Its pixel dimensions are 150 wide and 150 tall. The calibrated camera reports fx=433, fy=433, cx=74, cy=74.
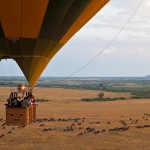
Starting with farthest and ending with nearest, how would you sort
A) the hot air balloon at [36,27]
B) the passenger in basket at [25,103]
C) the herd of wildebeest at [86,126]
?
the herd of wildebeest at [86,126], the hot air balloon at [36,27], the passenger in basket at [25,103]

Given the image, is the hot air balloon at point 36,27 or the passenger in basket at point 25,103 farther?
the hot air balloon at point 36,27

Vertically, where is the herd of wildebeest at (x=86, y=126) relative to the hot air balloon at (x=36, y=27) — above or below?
below

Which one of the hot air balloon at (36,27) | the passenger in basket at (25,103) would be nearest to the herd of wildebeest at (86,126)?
the hot air balloon at (36,27)

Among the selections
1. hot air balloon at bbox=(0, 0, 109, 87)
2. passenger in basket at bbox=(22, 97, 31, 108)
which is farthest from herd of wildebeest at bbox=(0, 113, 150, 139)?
passenger in basket at bbox=(22, 97, 31, 108)

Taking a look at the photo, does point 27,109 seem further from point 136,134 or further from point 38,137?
point 136,134

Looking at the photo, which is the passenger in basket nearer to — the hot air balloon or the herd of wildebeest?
the hot air balloon

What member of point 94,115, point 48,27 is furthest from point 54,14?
point 94,115

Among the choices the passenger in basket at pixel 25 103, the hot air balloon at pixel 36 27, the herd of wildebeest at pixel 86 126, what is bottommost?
the herd of wildebeest at pixel 86 126

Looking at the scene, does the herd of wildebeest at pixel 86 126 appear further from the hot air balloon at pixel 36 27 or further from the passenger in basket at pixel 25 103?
the passenger in basket at pixel 25 103
